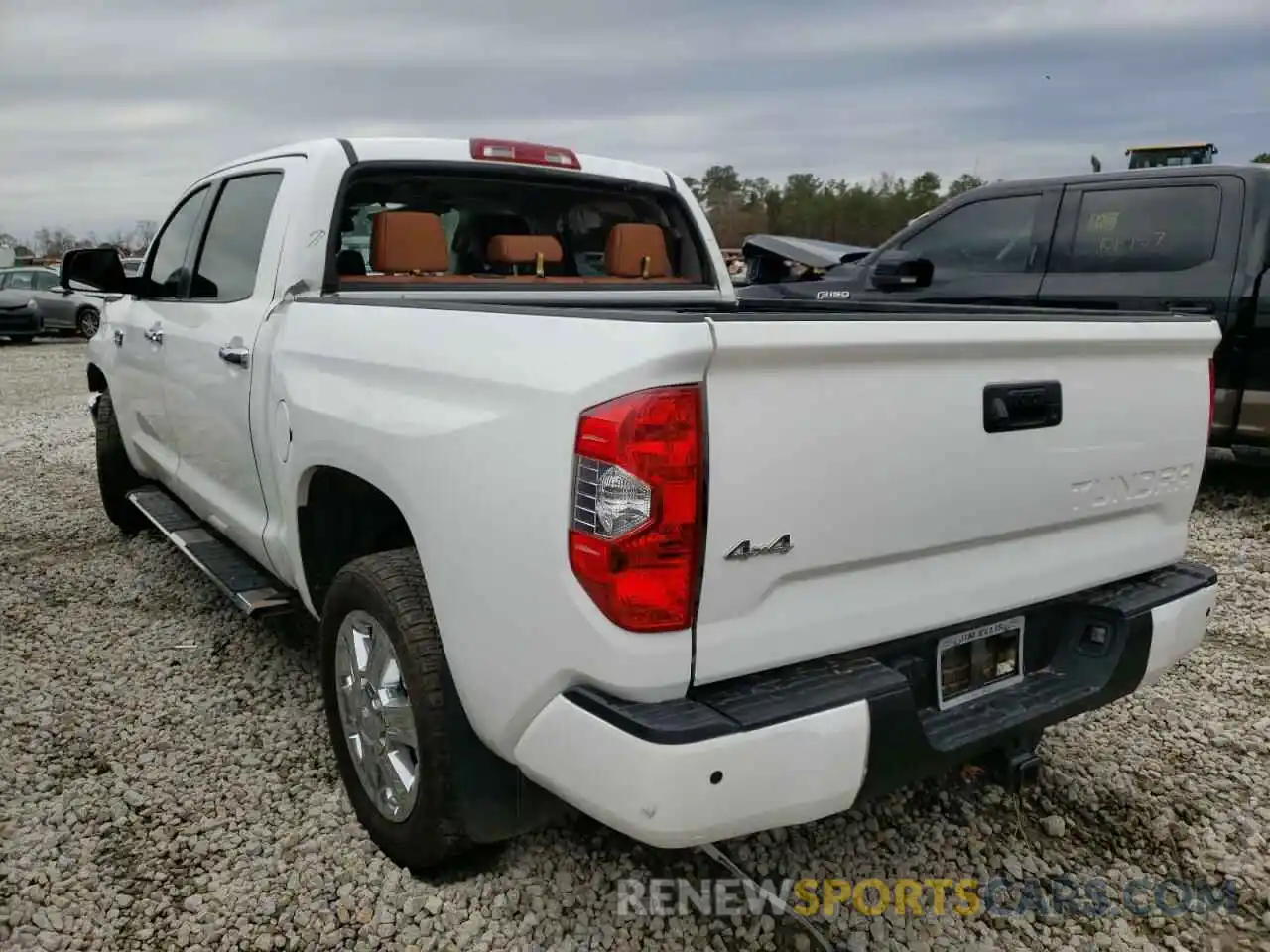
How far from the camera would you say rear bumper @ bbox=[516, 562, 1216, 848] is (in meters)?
1.81

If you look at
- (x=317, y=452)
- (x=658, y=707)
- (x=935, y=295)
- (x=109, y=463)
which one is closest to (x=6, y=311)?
(x=109, y=463)

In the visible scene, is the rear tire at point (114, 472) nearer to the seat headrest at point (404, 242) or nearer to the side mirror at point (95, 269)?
the side mirror at point (95, 269)

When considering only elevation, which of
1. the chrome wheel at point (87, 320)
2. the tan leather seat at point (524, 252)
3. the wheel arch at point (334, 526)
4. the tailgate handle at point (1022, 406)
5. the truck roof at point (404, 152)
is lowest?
the chrome wheel at point (87, 320)

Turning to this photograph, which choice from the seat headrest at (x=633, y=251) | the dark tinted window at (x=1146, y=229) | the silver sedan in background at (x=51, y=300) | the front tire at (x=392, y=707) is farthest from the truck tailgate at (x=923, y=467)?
the silver sedan in background at (x=51, y=300)

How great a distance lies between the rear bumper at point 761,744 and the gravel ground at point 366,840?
61 cm

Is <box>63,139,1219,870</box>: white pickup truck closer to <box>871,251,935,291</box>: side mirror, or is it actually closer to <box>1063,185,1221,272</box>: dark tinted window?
<box>1063,185,1221,272</box>: dark tinted window

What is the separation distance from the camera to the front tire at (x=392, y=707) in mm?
2297

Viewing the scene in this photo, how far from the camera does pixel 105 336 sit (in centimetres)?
517

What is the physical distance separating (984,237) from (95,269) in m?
5.25

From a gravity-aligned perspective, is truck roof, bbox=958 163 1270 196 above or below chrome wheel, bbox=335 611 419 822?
above


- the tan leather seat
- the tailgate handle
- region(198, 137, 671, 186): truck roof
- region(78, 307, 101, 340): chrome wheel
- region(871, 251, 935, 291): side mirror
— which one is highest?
region(198, 137, 671, 186): truck roof

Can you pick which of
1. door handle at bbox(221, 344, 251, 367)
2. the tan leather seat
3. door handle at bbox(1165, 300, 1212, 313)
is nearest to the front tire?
door handle at bbox(221, 344, 251, 367)

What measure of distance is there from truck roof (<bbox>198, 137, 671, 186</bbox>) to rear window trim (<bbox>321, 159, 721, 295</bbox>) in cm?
1

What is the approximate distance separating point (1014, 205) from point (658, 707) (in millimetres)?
5839
